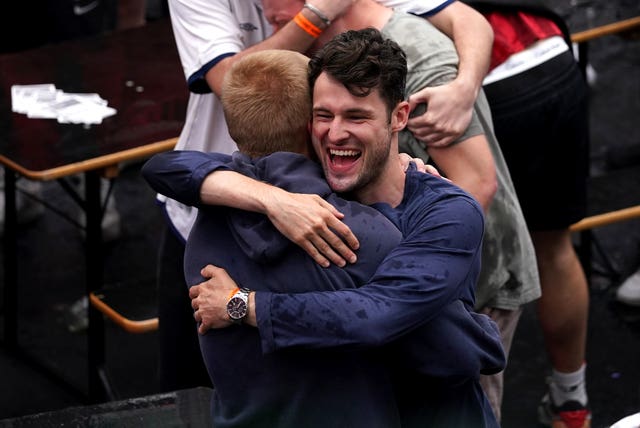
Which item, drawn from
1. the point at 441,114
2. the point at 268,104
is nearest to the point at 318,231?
the point at 268,104

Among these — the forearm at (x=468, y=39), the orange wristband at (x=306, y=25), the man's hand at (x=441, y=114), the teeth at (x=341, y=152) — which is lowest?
the man's hand at (x=441, y=114)

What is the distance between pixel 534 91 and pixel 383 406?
148 centimetres

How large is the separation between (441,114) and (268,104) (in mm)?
699

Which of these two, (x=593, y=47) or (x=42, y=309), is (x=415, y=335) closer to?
(x=42, y=309)

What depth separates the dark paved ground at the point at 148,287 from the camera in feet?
14.9

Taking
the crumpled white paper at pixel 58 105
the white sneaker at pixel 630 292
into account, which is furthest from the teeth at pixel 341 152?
the white sneaker at pixel 630 292

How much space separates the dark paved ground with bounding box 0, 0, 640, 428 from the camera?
4543mm

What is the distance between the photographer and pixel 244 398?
7.82 ft

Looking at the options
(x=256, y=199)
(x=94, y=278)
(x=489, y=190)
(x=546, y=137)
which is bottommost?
(x=94, y=278)

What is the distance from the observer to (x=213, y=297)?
2336mm

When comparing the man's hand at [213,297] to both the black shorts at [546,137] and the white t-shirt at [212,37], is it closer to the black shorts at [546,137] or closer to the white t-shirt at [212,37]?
the white t-shirt at [212,37]

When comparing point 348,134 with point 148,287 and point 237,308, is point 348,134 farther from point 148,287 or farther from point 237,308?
point 148,287

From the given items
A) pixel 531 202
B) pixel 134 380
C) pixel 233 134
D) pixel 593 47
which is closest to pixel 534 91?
pixel 531 202

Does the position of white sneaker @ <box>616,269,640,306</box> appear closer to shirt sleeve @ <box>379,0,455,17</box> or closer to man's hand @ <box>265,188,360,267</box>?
shirt sleeve @ <box>379,0,455,17</box>
